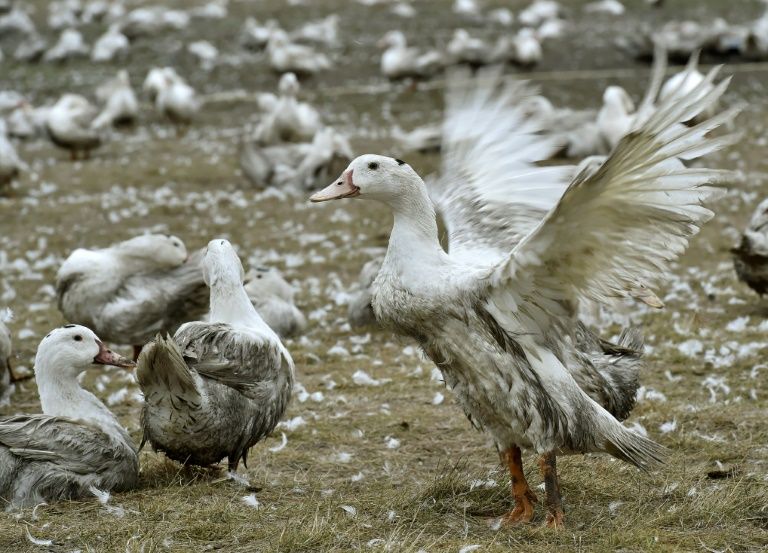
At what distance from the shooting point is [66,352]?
5496mm

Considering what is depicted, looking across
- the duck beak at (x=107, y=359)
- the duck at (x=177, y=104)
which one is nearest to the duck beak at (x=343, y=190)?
the duck beak at (x=107, y=359)

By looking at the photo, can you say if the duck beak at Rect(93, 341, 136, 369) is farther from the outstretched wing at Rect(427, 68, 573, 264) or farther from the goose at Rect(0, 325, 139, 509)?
the outstretched wing at Rect(427, 68, 573, 264)

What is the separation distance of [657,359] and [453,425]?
1962mm

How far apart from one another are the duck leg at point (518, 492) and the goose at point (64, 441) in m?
2.01

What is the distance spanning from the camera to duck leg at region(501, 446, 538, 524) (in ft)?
15.5

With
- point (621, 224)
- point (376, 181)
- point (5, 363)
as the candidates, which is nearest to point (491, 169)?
point (376, 181)

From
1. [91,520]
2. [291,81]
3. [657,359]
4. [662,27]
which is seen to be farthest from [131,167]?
[662,27]

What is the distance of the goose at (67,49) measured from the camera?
2497 centimetres

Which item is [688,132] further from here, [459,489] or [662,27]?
[662,27]

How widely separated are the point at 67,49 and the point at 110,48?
1.14 m

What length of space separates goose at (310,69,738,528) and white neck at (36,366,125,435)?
5.83 feet

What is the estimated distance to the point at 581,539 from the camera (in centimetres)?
437

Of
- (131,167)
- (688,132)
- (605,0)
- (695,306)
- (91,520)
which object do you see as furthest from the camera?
(605,0)

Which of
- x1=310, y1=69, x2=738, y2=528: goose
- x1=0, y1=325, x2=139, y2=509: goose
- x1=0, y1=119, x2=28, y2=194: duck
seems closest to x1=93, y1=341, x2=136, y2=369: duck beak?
x1=0, y1=325, x2=139, y2=509: goose
